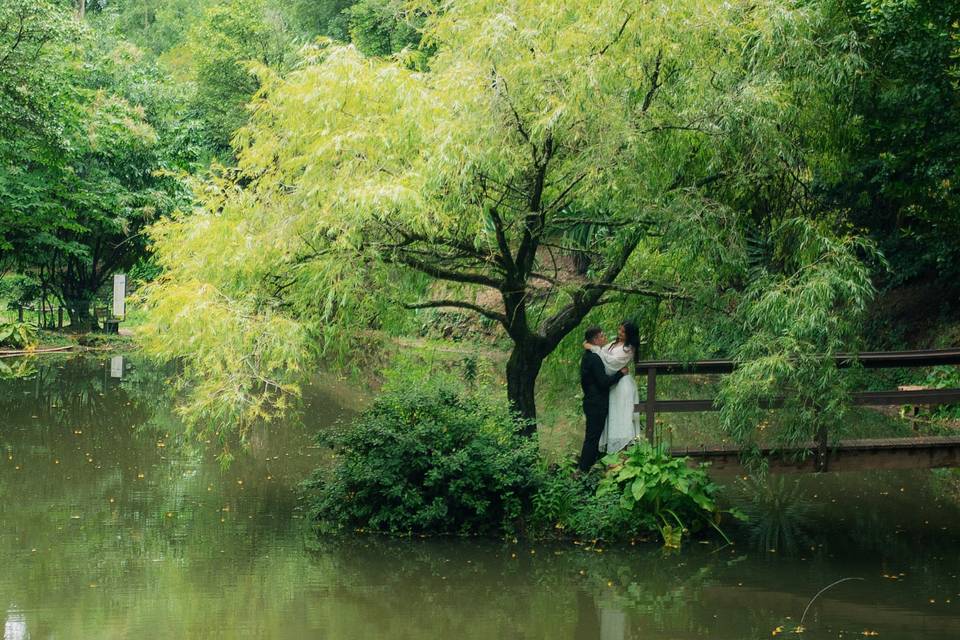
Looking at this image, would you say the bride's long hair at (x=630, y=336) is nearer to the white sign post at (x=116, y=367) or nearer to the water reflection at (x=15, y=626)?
the water reflection at (x=15, y=626)

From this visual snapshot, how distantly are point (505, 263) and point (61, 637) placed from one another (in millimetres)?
5588

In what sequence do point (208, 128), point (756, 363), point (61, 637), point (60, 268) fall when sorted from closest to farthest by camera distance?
1. point (61, 637)
2. point (756, 363)
3. point (60, 268)
4. point (208, 128)

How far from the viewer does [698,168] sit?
36.4 ft

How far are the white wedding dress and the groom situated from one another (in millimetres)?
55

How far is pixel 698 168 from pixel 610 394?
7.72 ft

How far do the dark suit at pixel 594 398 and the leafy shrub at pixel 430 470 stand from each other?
0.62 metres

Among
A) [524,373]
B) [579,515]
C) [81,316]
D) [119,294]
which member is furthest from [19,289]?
[579,515]

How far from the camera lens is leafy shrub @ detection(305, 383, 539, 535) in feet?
34.6

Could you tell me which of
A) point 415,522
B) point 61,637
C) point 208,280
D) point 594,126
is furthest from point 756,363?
point 61,637

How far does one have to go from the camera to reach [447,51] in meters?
10.8

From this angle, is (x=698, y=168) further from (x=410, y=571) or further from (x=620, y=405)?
(x=410, y=571)

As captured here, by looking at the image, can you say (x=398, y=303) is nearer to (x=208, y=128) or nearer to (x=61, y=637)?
(x=61, y=637)

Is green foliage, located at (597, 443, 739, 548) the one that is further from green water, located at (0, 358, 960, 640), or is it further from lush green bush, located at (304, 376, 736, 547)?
green water, located at (0, 358, 960, 640)

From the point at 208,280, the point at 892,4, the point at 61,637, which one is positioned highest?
the point at 892,4
